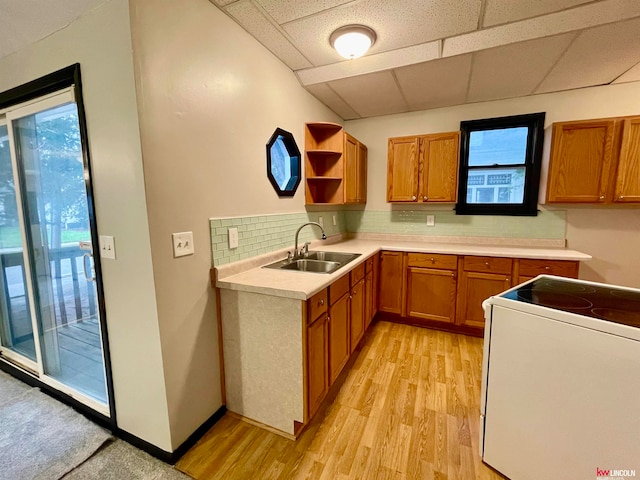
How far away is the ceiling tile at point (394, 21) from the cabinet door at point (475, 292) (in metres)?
2.07

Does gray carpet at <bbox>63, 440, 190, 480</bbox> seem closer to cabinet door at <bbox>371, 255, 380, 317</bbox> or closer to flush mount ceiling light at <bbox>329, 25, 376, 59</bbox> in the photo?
cabinet door at <bbox>371, 255, 380, 317</bbox>

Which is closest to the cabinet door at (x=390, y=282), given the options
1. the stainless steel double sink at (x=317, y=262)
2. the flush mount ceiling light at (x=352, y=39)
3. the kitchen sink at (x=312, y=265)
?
the stainless steel double sink at (x=317, y=262)

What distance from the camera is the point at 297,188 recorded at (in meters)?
2.52

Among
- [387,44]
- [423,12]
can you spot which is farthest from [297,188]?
[423,12]

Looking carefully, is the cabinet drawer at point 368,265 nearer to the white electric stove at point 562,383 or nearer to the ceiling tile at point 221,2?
the white electric stove at point 562,383

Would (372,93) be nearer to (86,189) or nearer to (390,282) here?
(390,282)

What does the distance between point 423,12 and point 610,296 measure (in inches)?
74.0

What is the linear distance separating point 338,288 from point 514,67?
232 cm

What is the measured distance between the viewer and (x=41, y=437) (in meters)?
1.58

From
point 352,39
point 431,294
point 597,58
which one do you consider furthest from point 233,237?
point 597,58

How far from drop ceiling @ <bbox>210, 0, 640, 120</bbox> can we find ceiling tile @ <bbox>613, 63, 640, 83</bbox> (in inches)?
0.4

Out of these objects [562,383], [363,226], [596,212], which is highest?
[596,212]

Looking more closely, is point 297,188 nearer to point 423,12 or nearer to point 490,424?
point 423,12

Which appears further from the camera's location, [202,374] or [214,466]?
[202,374]
